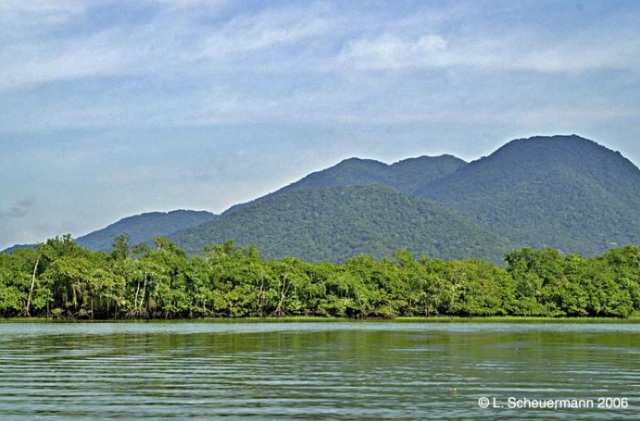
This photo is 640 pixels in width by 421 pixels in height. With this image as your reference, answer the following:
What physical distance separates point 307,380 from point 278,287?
223 ft

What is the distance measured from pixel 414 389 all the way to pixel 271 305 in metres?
69.2

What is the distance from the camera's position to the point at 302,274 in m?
96.6

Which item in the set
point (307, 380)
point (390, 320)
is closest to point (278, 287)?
point (390, 320)

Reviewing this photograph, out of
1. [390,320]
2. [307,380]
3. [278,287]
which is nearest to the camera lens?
[307,380]

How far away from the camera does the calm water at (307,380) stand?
21281 mm

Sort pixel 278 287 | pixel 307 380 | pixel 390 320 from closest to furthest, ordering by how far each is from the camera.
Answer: pixel 307 380
pixel 390 320
pixel 278 287

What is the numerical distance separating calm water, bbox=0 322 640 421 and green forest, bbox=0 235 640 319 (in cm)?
4394

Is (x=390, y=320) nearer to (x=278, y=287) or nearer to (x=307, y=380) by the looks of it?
(x=278, y=287)

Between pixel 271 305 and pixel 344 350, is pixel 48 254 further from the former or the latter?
pixel 344 350

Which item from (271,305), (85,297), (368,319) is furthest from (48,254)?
(368,319)

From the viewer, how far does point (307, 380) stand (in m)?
27.1

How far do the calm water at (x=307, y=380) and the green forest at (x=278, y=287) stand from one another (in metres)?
43.9

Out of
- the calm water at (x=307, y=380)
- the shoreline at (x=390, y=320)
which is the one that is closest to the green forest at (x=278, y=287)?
the shoreline at (x=390, y=320)

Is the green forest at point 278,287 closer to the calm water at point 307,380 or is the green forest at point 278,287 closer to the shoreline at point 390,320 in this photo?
the shoreline at point 390,320
